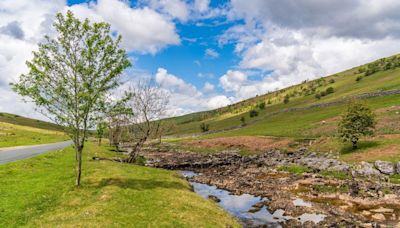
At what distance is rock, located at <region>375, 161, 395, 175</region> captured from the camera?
1535 inches

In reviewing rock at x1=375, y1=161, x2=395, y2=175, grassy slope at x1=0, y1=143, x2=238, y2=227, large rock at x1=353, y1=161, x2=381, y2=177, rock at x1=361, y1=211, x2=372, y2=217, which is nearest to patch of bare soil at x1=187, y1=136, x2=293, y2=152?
large rock at x1=353, y1=161, x2=381, y2=177

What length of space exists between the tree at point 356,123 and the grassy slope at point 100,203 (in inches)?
1475

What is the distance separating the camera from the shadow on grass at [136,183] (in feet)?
100.0

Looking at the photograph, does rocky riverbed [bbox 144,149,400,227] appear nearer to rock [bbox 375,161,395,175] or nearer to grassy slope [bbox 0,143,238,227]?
rock [bbox 375,161,395,175]

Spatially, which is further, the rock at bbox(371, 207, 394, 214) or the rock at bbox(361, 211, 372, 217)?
the rock at bbox(371, 207, 394, 214)

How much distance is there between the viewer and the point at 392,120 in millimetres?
70500

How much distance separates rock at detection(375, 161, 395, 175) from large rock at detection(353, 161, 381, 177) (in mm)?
608

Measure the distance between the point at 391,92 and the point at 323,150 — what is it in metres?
68.3

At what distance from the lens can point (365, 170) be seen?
40781 millimetres

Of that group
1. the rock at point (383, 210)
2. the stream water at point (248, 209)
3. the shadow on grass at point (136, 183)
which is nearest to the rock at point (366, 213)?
the rock at point (383, 210)

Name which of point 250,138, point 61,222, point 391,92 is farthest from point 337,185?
point 391,92

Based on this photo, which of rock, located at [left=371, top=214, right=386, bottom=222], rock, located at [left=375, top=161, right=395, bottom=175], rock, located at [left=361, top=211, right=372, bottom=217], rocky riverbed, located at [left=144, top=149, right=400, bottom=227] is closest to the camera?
rock, located at [left=371, top=214, right=386, bottom=222]

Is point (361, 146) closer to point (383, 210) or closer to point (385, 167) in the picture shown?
point (385, 167)

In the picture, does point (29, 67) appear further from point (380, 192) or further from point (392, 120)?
point (392, 120)
